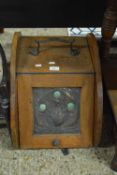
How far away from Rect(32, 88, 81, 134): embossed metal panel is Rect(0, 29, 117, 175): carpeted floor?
0.31ft

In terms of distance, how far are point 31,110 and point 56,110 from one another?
0.10 m

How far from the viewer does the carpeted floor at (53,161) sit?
4.08 feet

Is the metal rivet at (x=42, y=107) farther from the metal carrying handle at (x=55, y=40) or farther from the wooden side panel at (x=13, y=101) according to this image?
the metal carrying handle at (x=55, y=40)

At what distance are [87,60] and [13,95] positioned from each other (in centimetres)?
33

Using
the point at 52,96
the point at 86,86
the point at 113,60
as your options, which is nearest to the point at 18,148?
the point at 52,96

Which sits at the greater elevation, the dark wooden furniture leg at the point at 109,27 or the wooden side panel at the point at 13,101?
the dark wooden furniture leg at the point at 109,27
